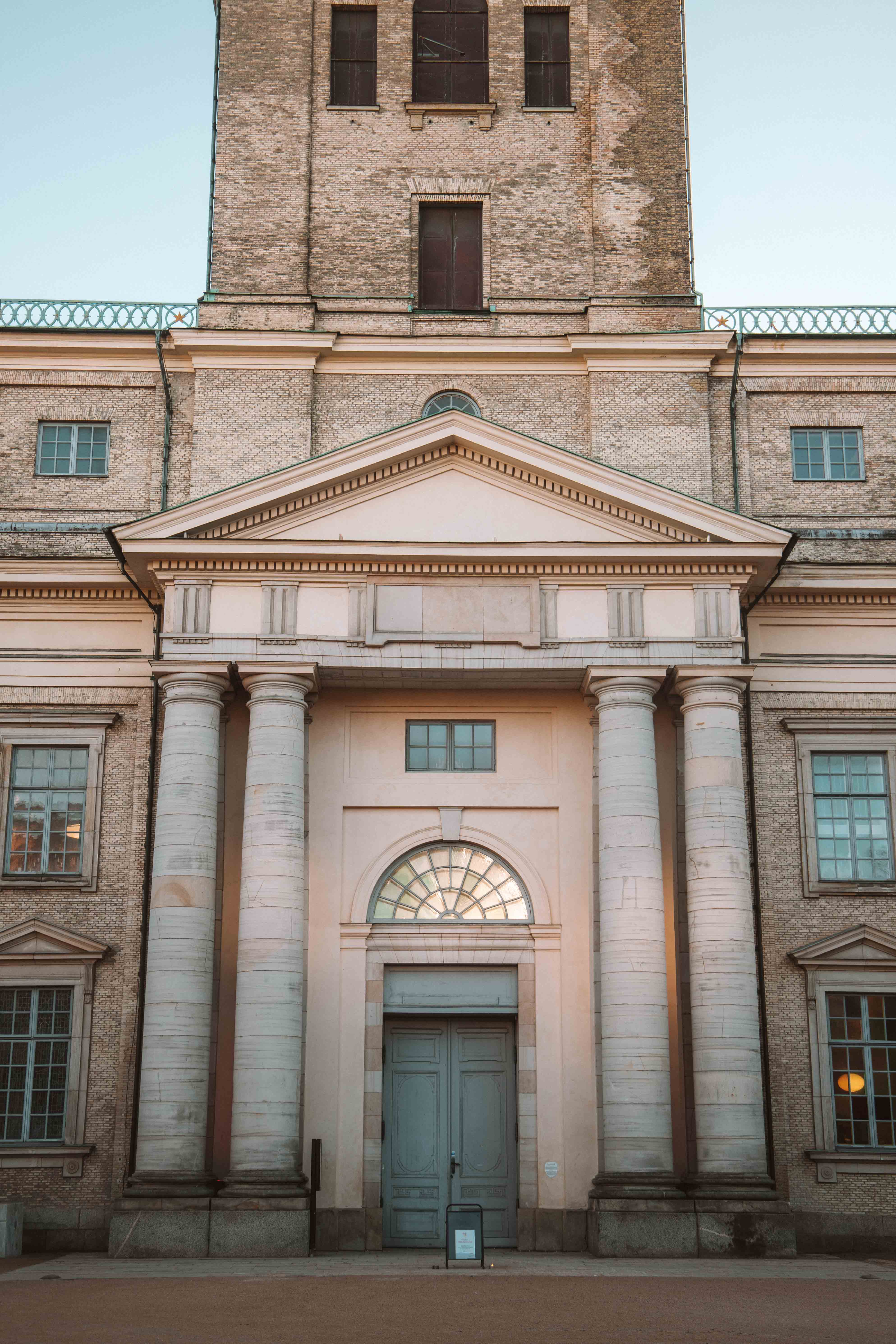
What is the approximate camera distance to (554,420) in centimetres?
2684

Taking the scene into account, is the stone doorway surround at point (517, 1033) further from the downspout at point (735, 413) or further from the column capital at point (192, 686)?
the downspout at point (735, 413)

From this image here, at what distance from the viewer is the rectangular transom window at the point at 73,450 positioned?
26641 millimetres

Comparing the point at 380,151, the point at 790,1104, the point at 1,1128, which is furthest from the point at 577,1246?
the point at 380,151

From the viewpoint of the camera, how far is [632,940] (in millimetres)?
21891

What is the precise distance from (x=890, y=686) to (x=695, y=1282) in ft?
37.2

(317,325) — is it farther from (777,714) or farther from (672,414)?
(777,714)

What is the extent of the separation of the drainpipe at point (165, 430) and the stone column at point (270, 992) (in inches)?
188

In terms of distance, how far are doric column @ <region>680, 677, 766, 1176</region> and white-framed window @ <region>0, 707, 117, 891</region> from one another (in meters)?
9.32

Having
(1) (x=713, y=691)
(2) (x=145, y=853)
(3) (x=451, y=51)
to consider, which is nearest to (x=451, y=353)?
(3) (x=451, y=51)

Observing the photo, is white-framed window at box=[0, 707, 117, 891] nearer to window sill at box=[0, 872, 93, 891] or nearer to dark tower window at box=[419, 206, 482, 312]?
window sill at box=[0, 872, 93, 891]

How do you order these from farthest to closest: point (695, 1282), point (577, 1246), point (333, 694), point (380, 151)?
point (380, 151) → point (333, 694) → point (577, 1246) → point (695, 1282)

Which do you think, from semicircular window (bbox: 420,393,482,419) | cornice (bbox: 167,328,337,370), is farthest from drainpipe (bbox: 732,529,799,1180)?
cornice (bbox: 167,328,337,370)

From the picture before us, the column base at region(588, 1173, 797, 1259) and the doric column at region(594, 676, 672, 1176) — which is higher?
the doric column at region(594, 676, 672, 1176)

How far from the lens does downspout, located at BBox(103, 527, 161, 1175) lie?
2305cm
